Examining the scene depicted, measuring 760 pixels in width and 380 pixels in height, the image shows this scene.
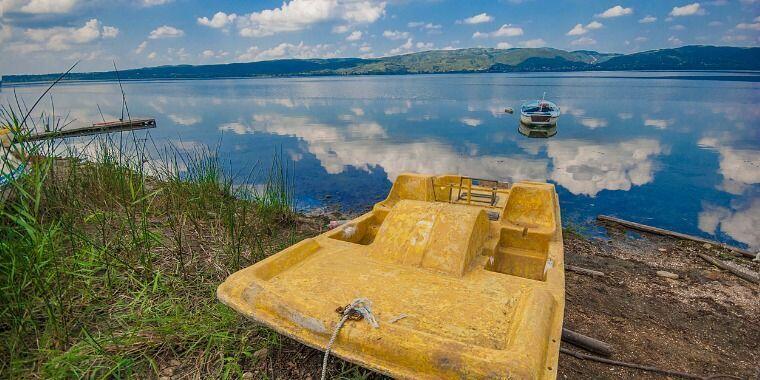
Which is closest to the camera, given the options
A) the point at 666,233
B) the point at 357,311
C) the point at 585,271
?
the point at 357,311

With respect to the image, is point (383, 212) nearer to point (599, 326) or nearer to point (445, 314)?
point (445, 314)

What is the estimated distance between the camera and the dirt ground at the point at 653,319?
3.38m

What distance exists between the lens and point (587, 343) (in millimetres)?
4109

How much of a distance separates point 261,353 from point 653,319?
4964mm

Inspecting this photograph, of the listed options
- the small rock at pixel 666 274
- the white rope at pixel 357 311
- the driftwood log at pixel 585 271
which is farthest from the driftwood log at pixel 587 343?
the small rock at pixel 666 274

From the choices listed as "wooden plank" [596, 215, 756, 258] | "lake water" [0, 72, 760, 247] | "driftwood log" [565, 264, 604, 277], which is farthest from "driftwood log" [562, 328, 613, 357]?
"lake water" [0, 72, 760, 247]

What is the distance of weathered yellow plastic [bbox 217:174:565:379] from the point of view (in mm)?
2152

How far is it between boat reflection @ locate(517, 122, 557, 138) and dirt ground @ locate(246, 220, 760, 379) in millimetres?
17138

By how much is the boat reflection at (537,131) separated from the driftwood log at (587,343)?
21.2m

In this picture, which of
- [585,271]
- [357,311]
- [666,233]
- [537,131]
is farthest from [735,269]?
[537,131]

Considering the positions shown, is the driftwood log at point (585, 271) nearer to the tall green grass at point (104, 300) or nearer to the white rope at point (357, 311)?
the tall green grass at point (104, 300)

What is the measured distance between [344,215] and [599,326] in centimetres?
639

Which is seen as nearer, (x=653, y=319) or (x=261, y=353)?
(x=261, y=353)

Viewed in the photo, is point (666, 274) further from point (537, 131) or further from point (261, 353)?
point (537, 131)
